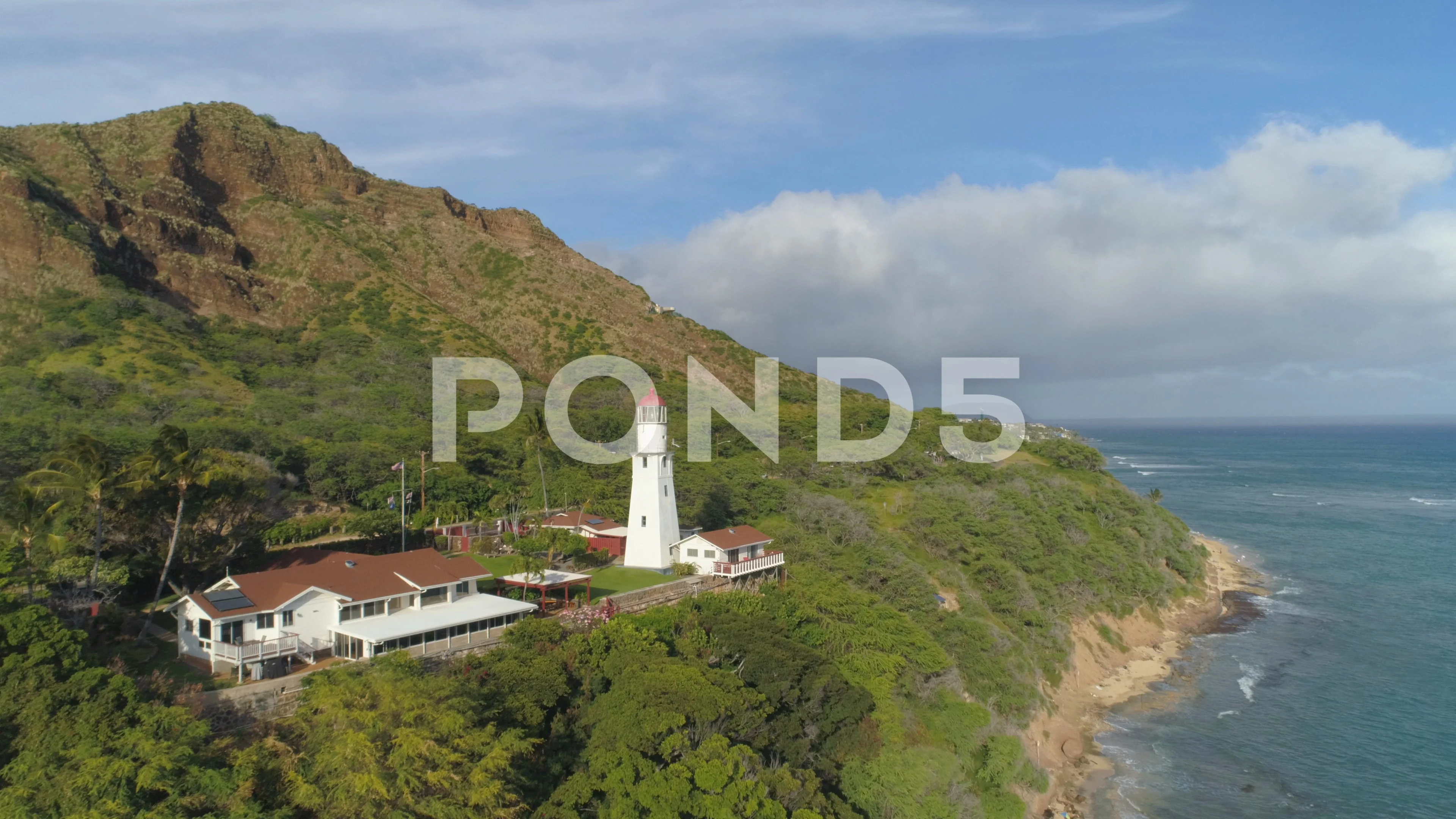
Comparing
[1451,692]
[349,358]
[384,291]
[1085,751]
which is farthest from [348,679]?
[384,291]

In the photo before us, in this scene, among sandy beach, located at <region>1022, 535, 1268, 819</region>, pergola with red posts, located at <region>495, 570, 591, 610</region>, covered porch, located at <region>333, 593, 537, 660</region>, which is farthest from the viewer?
sandy beach, located at <region>1022, 535, 1268, 819</region>

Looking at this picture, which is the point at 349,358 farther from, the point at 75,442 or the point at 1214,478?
the point at 1214,478

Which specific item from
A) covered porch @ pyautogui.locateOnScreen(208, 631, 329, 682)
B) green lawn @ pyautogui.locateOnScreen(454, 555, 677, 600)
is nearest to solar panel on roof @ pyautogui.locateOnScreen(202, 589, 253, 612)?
covered porch @ pyautogui.locateOnScreen(208, 631, 329, 682)

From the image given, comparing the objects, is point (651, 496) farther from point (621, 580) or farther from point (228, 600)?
point (228, 600)

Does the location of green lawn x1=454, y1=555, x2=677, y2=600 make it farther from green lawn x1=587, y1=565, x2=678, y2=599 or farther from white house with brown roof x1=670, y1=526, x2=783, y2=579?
white house with brown roof x1=670, y1=526, x2=783, y2=579

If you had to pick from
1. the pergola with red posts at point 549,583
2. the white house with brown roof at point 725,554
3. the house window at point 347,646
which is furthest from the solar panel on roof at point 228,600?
the white house with brown roof at point 725,554

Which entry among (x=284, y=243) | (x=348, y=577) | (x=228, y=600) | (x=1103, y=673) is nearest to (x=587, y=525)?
(x=348, y=577)
